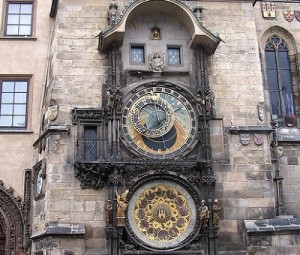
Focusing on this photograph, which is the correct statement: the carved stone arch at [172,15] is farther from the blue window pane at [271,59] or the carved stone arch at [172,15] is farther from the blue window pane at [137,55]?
the blue window pane at [271,59]

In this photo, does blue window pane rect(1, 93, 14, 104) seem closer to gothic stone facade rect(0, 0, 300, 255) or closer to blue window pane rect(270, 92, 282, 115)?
gothic stone facade rect(0, 0, 300, 255)

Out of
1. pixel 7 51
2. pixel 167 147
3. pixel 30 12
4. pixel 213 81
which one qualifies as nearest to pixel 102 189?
pixel 167 147

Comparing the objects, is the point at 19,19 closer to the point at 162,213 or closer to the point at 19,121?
the point at 19,121

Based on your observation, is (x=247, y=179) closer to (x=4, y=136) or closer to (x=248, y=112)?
(x=248, y=112)

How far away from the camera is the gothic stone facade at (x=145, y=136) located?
13.3 metres

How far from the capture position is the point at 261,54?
16.7 meters

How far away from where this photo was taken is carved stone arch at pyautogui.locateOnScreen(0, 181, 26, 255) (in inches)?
566

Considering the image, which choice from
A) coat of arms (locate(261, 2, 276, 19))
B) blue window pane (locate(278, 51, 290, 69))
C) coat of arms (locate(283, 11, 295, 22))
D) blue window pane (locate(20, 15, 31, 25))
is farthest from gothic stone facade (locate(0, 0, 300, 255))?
coat of arms (locate(283, 11, 295, 22))

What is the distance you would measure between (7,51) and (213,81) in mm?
6144

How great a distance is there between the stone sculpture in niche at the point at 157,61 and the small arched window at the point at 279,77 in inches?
148

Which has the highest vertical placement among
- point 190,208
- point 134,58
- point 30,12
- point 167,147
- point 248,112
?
point 30,12

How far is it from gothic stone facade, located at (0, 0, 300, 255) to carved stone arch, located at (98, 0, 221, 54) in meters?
0.04

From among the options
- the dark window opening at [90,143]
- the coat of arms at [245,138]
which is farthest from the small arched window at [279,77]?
the dark window opening at [90,143]

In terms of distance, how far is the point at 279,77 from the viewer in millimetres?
16578
